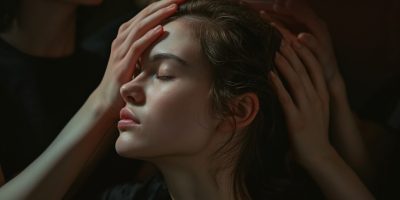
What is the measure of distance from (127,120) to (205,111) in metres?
0.11

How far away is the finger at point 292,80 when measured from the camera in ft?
2.77

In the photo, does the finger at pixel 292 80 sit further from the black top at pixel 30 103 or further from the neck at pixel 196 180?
the black top at pixel 30 103

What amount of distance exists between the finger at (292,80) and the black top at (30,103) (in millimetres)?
428

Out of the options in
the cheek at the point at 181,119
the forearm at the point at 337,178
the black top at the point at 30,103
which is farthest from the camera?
the black top at the point at 30,103

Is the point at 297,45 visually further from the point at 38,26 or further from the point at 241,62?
the point at 38,26

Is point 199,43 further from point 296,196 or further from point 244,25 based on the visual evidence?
point 296,196

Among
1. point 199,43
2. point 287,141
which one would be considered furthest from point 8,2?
point 287,141

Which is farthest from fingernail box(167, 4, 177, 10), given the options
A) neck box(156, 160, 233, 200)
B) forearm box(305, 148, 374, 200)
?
forearm box(305, 148, 374, 200)

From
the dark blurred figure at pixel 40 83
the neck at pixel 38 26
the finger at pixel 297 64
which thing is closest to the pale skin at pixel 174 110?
the finger at pixel 297 64

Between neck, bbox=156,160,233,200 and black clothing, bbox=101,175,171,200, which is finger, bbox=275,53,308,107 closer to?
neck, bbox=156,160,233,200

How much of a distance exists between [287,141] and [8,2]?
58cm

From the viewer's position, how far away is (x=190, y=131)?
0.77 meters

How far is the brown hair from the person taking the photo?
778mm

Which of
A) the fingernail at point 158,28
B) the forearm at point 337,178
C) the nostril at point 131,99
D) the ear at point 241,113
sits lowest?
the forearm at point 337,178
